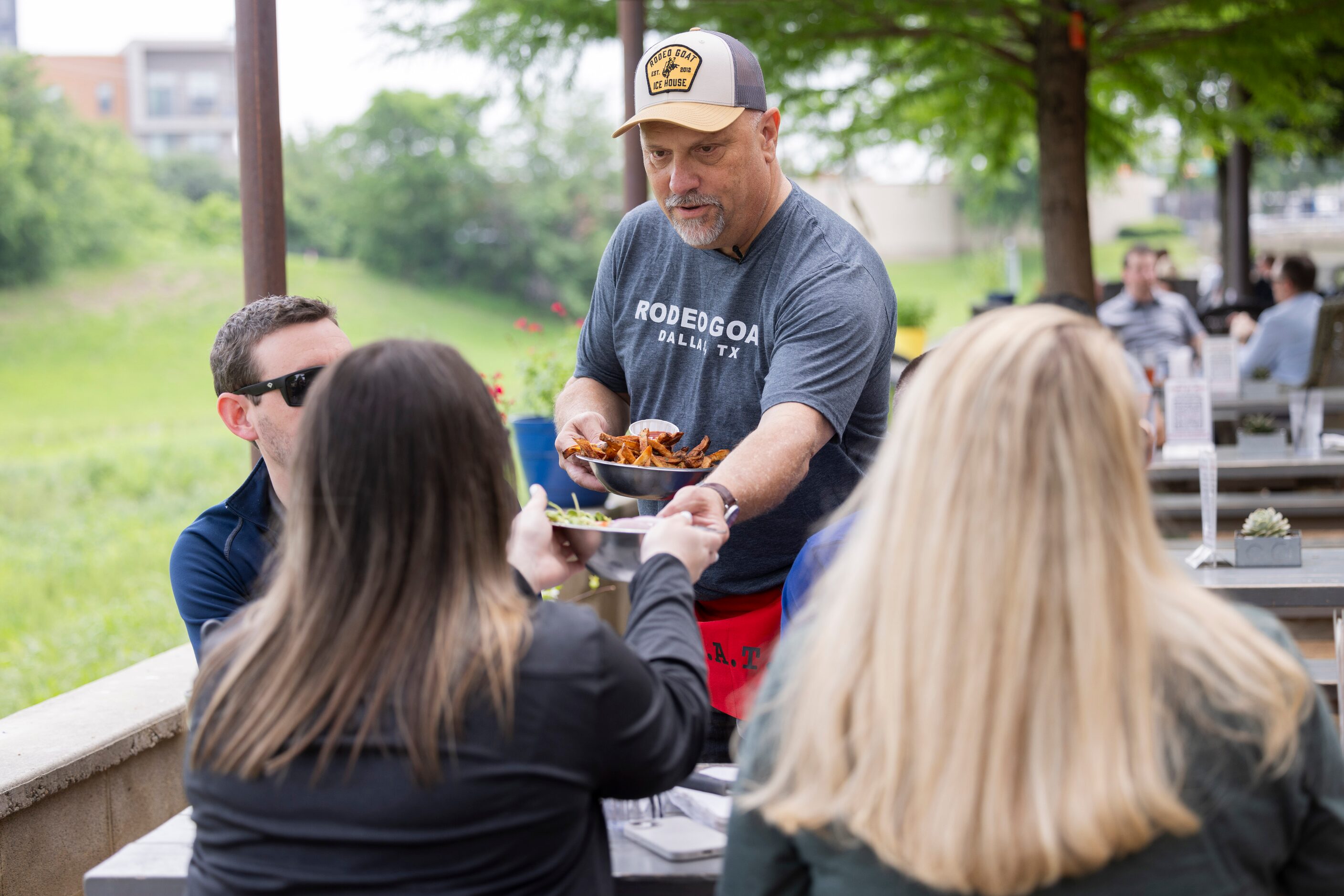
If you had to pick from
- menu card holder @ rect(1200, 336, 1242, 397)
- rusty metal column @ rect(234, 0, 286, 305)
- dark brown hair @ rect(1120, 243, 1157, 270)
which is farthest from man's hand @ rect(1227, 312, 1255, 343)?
rusty metal column @ rect(234, 0, 286, 305)

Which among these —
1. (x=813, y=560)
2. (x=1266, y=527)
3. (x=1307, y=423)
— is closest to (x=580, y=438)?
(x=813, y=560)

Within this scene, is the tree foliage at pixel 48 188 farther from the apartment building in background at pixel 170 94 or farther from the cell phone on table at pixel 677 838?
the cell phone on table at pixel 677 838

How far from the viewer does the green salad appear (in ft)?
6.69

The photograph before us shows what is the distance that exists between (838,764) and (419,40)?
7.43 metres

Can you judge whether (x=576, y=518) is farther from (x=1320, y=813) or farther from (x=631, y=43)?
(x=631, y=43)

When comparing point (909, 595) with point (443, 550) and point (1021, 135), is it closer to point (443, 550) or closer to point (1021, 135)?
point (443, 550)

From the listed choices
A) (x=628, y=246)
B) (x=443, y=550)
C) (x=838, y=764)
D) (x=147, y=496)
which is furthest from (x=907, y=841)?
(x=147, y=496)

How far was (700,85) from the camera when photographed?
250cm

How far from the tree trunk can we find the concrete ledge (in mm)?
5917

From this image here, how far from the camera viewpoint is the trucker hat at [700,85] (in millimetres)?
2500

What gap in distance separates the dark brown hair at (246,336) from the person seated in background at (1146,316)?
26.7 ft

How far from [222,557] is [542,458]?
3.01 metres

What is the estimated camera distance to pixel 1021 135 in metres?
9.99

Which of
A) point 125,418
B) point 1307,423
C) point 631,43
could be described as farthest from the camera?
point 125,418
